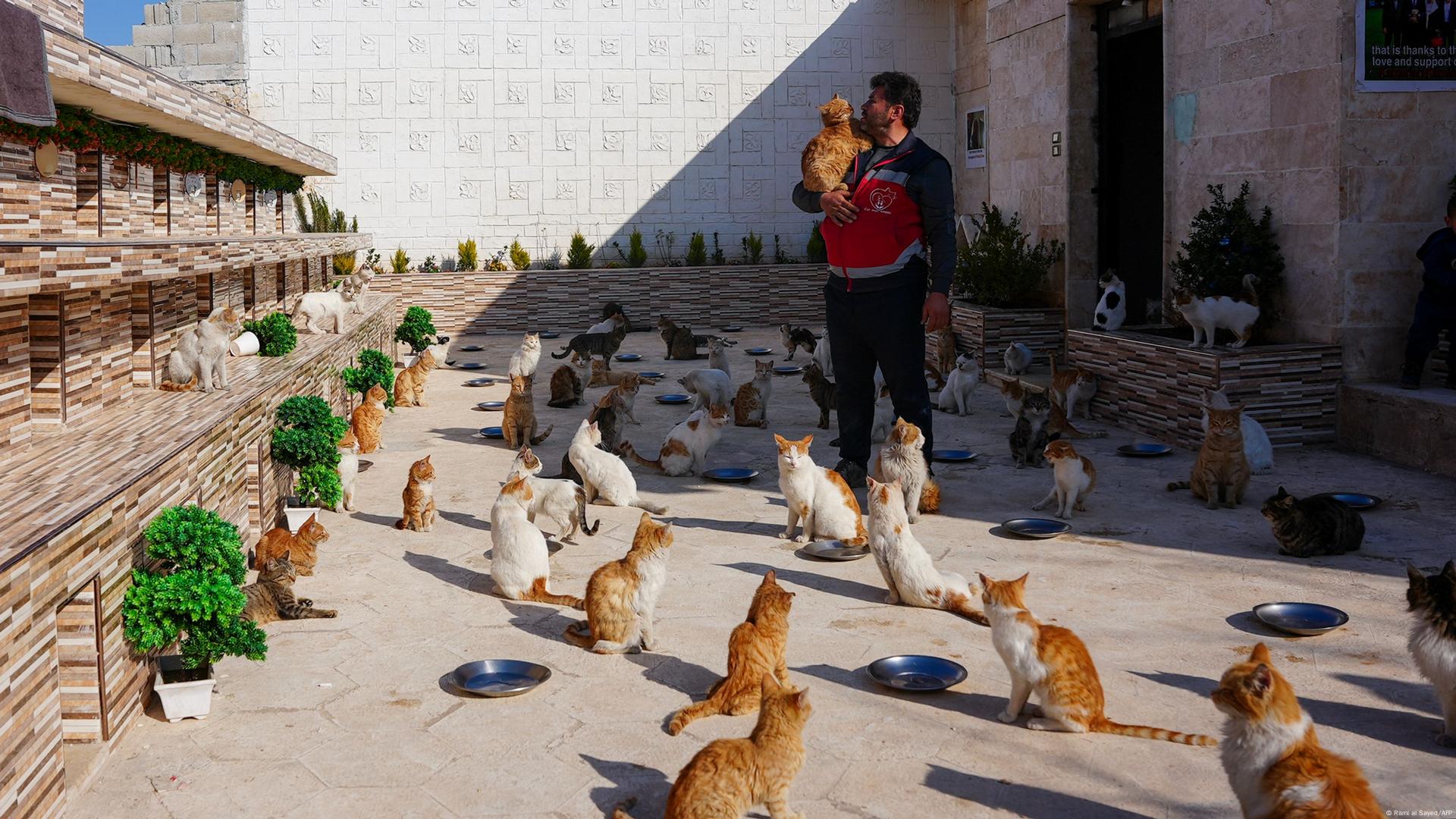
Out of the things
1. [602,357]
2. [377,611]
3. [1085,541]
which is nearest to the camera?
[377,611]

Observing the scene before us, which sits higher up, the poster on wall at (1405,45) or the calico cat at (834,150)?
the poster on wall at (1405,45)

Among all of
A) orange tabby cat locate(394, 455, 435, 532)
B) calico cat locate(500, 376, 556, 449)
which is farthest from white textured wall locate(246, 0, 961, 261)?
orange tabby cat locate(394, 455, 435, 532)

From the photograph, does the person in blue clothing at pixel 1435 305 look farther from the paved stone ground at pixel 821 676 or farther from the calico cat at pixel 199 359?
the calico cat at pixel 199 359

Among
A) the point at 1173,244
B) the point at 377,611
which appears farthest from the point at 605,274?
the point at 377,611

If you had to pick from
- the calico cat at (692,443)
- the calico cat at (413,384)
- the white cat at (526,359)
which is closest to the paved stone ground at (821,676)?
the calico cat at (692,443)

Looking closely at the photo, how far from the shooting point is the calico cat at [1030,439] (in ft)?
28.3

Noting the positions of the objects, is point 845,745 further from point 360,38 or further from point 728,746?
point 360,38

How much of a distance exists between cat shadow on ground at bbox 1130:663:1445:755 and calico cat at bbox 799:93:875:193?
4007 millimetres

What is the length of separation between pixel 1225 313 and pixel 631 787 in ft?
22.3

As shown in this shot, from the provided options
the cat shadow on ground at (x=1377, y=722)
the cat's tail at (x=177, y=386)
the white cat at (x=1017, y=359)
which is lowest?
the cat shadow on ground at (x=1377, y=722)

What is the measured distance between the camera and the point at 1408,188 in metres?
8.52

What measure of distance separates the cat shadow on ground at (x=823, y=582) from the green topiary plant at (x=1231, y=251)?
4.71 m

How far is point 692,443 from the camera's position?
Answer: 8469 millimetres

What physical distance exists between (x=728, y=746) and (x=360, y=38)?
17.6 metres
